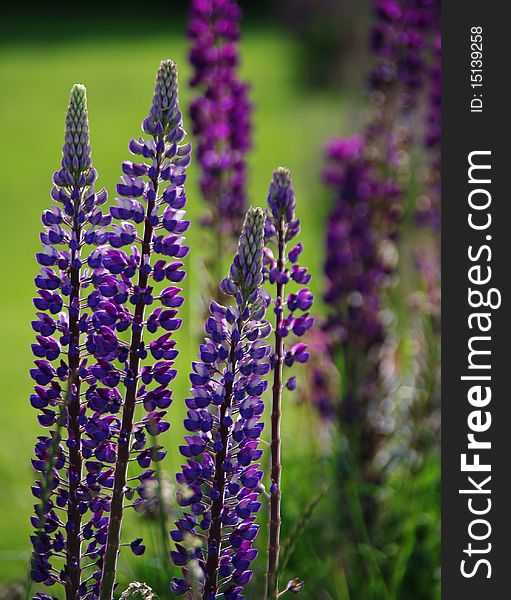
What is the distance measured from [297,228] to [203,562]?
54 centimetres

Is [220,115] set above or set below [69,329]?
above

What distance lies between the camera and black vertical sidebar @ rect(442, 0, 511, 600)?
1.89 meters

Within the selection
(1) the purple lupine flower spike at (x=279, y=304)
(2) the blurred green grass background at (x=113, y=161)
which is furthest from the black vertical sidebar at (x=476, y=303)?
(2) the blurred green grass background at (x=113, y=161)

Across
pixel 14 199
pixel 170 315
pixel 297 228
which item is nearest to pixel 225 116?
pixel 297 228

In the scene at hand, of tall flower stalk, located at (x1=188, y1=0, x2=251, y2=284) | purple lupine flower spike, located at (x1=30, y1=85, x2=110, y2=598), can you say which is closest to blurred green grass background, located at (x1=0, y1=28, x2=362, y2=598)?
tall flower stalk, located at (x1=188, y1=0, x2=251, y2=284)

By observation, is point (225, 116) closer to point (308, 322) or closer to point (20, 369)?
point (308, 322)

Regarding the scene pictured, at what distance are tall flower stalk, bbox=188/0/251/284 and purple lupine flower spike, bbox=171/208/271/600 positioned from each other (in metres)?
1.37

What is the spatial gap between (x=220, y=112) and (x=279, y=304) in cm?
131

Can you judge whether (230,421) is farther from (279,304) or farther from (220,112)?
(220,112)

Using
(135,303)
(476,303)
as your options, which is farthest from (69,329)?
(476,303)

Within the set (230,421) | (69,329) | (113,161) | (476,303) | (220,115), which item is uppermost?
(113,161)

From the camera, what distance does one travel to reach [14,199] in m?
9.19

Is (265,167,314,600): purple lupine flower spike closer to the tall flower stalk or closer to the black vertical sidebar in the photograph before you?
the black vertical sidebar

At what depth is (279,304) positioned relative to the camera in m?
1.54
